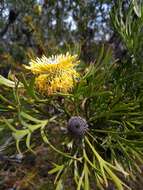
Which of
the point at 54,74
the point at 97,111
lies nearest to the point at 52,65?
the point at 54,74

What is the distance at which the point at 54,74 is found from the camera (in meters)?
1.94

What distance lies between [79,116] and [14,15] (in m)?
2.75

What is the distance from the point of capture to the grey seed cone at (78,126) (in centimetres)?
184

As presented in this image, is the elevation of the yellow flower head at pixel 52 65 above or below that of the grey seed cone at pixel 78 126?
above

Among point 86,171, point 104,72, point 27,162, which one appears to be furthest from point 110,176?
point 27,162

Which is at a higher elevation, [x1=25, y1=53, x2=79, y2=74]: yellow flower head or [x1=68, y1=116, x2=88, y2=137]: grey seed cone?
[x1=25, y1=53, x2=79, y2=74]: yellow flower head

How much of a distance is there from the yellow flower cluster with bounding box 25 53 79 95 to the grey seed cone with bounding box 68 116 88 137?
111 mm

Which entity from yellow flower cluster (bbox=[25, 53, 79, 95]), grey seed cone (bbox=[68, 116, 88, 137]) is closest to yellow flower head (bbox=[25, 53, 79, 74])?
yellow flower cluster (bbox=[25, 53, 79, 95])

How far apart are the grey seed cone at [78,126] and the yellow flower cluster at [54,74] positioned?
0.11m

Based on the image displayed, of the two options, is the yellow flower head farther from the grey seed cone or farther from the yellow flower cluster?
the grey seed cone

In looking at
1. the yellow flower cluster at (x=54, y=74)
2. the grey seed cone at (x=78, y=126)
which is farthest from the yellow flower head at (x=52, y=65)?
the grey seed cone at (x=78, y=126)

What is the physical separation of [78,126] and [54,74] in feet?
0.78

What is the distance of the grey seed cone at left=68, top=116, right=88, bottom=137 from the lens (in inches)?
72.6

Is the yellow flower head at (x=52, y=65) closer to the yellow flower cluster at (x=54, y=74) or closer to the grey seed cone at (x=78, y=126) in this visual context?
the yellow flower cluster at (x=54, y=74)
